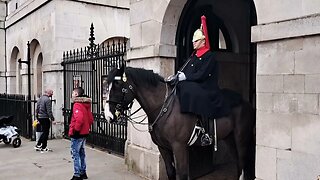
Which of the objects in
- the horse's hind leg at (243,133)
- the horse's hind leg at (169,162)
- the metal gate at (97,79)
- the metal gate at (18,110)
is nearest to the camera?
the horse's hind leg at (169,162)

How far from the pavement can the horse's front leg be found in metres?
2.39

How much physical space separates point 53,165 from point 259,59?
589cm

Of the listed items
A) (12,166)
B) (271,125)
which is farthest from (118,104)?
(12,166)

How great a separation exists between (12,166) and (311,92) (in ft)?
23.5

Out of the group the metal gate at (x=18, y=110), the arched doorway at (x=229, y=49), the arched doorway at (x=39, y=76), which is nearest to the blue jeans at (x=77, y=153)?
the arched doorway at (x=229, y=49)

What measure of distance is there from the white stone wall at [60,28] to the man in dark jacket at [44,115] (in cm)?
227

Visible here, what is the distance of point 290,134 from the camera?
172 inches

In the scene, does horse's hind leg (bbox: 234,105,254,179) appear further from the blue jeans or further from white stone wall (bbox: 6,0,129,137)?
white stone wall (bbox: 6,0,129,137)

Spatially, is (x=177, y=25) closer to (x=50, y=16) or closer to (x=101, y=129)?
(x=101, y=129)

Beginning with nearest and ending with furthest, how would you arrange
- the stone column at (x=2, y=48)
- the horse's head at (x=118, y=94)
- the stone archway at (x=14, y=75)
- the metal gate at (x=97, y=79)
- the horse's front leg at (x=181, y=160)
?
the horse's head at (x=118, y=94) < the horse's front leg at (x=181, y=160) < the metal gate at (x=97, y=79) < the stone archway at (x=14, y=75) < the stone column at (x=2, y=48)

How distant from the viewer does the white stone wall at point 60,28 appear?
1273 centimetres

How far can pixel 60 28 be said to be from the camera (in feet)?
42.6

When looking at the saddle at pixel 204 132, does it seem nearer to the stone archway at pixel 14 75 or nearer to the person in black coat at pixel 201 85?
the person in black coat at pixel 201 85

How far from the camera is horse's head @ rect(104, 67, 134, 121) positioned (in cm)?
466
